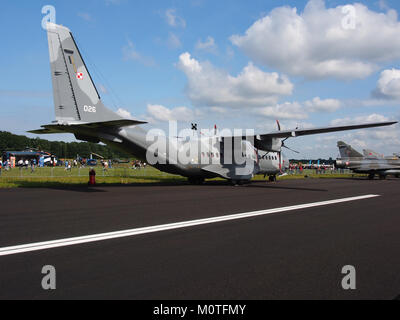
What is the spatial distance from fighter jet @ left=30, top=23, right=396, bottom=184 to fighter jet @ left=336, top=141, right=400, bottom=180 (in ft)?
42.5

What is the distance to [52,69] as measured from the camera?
45.3ft

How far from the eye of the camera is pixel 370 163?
34406mm

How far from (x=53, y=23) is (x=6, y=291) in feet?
43.7

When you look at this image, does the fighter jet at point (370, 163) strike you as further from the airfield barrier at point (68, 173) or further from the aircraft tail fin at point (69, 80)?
the aircraft tail fin at point (69, 80)

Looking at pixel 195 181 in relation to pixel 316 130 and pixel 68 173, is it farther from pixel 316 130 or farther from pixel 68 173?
pixel 68 173

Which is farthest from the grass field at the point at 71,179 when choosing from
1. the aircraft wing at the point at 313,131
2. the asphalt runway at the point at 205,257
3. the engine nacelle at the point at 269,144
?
the asphalt runway at the point at 205,257

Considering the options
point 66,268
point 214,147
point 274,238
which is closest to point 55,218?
point 66,268

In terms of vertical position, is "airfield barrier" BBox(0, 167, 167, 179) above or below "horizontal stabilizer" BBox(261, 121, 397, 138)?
below

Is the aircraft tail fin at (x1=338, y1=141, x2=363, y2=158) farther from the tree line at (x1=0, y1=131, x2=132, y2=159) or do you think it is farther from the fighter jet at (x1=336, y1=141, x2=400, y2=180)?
the tree line at (x1=0, y1=131, x2=132, y2=159)

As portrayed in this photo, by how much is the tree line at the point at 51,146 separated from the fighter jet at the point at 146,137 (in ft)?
448

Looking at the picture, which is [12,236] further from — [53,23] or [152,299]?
[53,23]

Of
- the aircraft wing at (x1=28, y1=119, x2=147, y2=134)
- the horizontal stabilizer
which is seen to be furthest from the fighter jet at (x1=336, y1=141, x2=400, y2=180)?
the aircraft wing at (x1=28, y1=119, x2=147, y2=134)

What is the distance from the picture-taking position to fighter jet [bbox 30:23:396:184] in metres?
13.8
